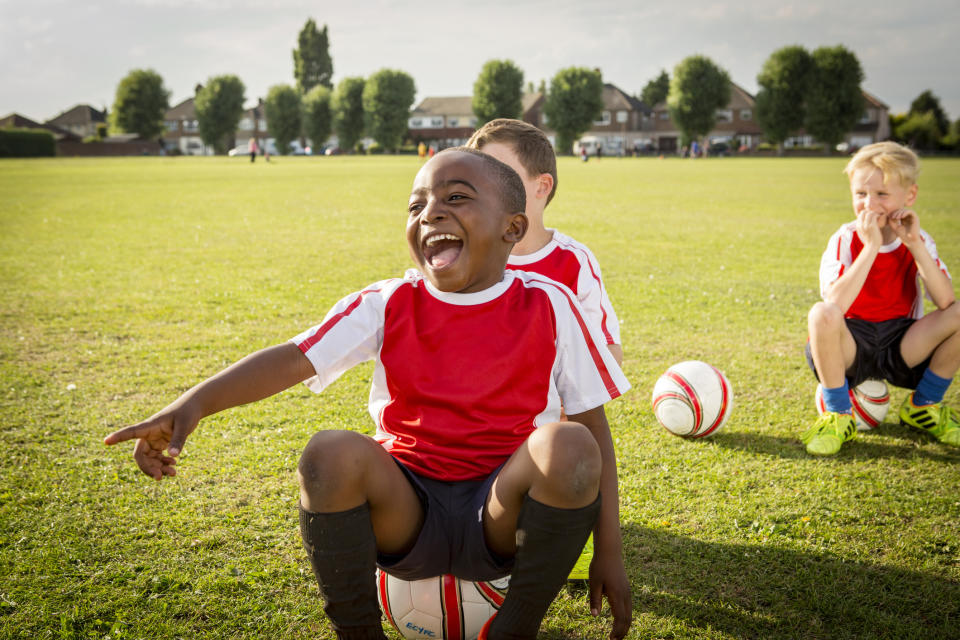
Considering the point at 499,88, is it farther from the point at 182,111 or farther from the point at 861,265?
the point at 861,265

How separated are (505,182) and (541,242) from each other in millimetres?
1166

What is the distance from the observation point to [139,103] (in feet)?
334

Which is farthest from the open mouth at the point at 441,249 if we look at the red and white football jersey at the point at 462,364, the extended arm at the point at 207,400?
the extended arm at the point at 207,400

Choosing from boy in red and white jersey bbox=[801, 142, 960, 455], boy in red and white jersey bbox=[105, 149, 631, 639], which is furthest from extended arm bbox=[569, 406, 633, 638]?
boy in red and white jersey bbox=[801, 142, 960, 455]

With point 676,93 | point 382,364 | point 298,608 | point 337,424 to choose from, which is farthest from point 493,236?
point 676,93

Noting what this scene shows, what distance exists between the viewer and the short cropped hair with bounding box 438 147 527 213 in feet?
8.36

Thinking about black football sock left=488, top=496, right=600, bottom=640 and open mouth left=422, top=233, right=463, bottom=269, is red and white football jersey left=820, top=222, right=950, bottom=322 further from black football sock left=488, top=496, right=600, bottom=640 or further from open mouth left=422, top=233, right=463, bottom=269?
black football sock left=488, top=496, right=600, bottom=640

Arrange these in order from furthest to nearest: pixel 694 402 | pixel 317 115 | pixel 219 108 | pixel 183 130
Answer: pixel 183 130, pixel 317 115, pixel 219 108, pixel 694 402

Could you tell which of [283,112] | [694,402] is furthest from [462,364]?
[283,112]

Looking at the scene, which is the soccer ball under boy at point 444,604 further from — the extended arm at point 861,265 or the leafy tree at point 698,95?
the leafy tree at point 698,95

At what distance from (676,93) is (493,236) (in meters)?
96.8

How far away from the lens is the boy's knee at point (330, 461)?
2.05 metres

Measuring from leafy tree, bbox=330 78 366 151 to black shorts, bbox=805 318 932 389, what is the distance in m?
102

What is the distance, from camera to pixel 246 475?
4.03 meters
